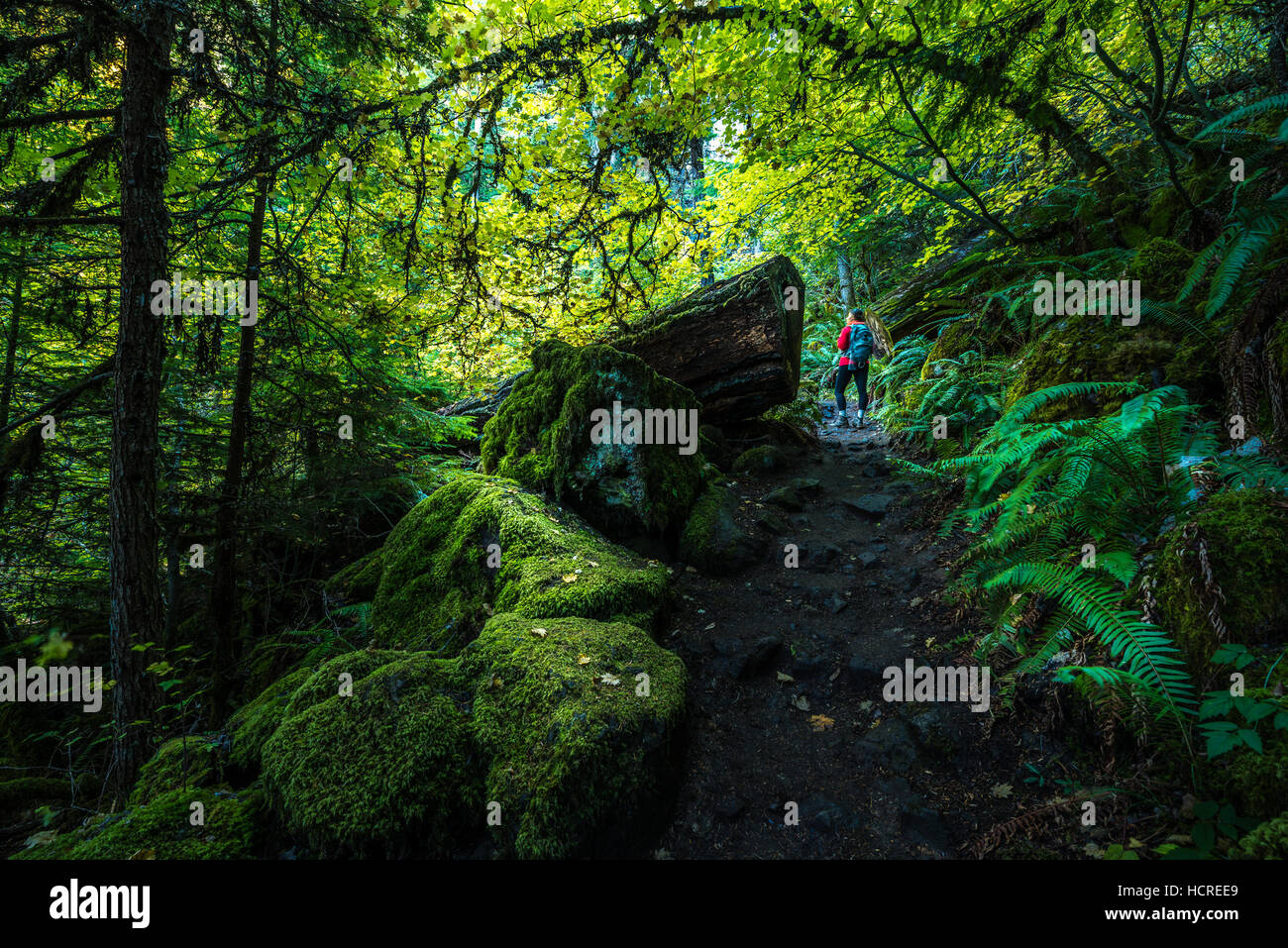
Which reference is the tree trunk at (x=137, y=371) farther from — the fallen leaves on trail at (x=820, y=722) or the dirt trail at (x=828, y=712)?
the fallen leaves on trail at (x=820, y=722)

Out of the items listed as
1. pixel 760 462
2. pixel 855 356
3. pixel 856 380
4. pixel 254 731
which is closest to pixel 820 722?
pixel 254 731

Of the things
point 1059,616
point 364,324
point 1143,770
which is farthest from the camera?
point 364,324

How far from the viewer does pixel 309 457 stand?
16.8 ft

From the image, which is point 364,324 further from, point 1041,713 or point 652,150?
point 1041,713

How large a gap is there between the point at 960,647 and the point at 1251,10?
899cm

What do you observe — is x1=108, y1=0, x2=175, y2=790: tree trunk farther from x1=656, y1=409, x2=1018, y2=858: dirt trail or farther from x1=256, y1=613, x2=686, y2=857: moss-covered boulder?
x1=656, y1=409, x2=1018, y2=858: dirt trail

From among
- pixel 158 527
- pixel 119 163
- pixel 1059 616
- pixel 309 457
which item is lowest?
pixel 1059 616

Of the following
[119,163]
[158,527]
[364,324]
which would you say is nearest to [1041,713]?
[158,527]

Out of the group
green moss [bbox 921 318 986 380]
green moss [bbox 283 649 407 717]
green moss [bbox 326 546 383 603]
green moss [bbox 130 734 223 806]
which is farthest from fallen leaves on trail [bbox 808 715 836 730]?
green moss [bbox 921 318 986 380]

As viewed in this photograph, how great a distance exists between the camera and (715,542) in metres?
5.28

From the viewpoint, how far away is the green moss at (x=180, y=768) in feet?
10.2

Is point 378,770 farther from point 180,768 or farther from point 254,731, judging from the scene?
point 180,768

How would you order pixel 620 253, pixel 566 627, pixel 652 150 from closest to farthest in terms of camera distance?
1. pixel 566 627
2. pixel 652 150
3. pixel 620 253
